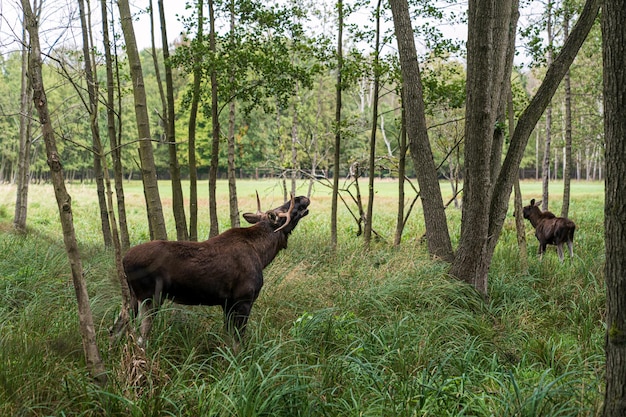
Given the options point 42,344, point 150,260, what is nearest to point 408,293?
point 150,260

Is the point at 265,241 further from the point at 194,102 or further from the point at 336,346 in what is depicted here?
the point at 194,102

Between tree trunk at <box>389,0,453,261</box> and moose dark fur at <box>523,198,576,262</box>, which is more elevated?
tree trunk at <box>389,0,453,261</box>

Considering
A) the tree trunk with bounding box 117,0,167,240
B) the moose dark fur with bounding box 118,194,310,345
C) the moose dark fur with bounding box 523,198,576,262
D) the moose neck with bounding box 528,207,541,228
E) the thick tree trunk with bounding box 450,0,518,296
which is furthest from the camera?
the moose neck with bounding box 528,207,541,228

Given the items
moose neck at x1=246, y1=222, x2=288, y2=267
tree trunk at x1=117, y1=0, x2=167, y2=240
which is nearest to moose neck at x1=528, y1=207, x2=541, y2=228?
moose neck at x1=246, y1=222, x2=288, y2=267

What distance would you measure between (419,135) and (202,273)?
4725mm

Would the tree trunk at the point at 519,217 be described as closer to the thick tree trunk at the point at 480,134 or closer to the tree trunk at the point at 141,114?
the thick tree trunk at the point at 480,134

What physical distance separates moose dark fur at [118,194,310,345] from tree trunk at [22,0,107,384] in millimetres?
807

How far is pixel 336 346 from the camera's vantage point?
4680 millimetres

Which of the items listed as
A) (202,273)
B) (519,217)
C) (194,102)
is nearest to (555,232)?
(519,217)

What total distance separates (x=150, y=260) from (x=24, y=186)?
9.70m

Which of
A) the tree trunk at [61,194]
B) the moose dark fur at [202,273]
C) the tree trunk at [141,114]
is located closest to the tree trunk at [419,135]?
the moose dark fur at [202,273]

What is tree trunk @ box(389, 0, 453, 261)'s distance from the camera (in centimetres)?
796

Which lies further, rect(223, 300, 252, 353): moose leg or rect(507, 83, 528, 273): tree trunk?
rect(507, 83, 528, 273): tree trunk

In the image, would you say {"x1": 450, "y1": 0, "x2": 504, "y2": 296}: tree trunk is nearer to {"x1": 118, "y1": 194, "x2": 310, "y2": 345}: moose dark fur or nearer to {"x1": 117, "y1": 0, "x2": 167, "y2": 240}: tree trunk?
{"x1": 118, "y1": 194, "x2": 310, "y2": 345}: moose dark fur
